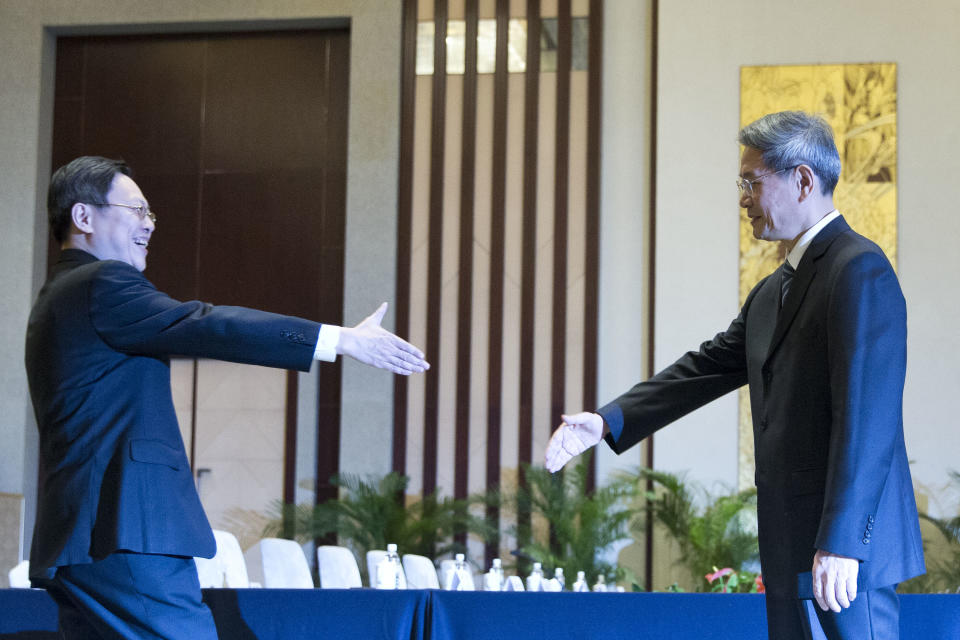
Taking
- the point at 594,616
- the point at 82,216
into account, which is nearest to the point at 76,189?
the point at 82,216

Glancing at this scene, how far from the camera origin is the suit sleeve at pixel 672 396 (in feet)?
8.99

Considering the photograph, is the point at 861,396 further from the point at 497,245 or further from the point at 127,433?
the point at 497,245

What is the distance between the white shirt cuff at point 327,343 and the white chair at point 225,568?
305cm

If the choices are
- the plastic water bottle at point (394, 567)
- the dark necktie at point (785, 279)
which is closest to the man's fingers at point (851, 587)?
the dark necktie at point (785, 279)

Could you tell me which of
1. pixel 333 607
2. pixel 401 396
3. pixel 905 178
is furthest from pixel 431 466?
pixel 333 607

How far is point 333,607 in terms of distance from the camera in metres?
3.23

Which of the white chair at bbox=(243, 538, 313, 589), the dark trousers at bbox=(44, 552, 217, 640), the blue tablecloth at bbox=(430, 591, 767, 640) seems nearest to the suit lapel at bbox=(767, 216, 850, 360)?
the blue tablecloth at bbox=(430, 591, 767, 640)

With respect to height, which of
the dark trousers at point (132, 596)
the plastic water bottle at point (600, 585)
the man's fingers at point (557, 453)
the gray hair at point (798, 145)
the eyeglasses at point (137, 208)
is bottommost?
the plastic water bottle at point (600, 585)

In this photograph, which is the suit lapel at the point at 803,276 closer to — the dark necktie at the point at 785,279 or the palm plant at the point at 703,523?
the dark necktie at the point at 785,279

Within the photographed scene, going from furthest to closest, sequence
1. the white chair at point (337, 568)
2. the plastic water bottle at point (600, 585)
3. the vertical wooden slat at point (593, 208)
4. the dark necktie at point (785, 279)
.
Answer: the vertical wooden slat at point (593, 208) → the plastic water bottle at point (600, 585) → the white chair at point (337, 568) → the dark necktie at point (785, 279)

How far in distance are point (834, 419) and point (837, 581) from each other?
292 mm

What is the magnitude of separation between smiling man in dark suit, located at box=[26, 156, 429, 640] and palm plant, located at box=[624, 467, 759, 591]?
5438mm

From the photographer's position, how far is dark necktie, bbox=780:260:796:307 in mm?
2338

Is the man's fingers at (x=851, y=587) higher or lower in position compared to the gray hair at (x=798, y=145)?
lower
